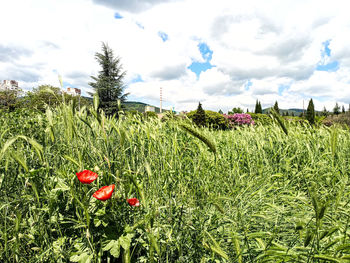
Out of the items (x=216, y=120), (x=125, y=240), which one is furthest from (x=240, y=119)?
(x=125, y=240)

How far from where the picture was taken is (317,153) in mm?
2578

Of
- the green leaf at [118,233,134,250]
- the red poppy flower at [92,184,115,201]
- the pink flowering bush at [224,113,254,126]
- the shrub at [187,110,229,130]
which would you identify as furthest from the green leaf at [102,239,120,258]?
the shrub at [187,110,229,130]

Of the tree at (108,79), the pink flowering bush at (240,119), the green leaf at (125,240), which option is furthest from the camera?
the tree at (108,79)

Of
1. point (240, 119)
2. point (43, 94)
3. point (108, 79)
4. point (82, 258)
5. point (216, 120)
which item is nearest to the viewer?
point (82, 258)

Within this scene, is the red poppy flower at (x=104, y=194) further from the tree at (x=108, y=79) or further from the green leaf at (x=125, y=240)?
the tree at (x=108, y=79)

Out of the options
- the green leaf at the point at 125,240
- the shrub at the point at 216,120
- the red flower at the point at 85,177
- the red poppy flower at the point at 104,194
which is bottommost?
the green leaf at the point at 125,240

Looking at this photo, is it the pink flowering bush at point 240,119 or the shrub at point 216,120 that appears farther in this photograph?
the shrub at point 216,120

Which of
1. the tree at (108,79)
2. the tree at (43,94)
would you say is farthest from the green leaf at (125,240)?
the tree at (108,79)

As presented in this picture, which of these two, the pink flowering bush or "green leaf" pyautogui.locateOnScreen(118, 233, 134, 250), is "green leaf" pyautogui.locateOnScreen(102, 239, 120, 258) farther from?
the pink flowering bush

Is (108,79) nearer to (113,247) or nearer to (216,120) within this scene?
(216,120)

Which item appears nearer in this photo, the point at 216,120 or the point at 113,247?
the point at 113,247

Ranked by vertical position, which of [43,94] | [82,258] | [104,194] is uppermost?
[43,94]

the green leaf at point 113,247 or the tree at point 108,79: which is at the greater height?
the tree at point 108,79

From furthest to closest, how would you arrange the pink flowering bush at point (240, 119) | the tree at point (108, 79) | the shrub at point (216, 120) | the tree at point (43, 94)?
1. the tree at point (108, 79)
2. the shrub at point (216, 120)
3. the pink flowering bush at point (240, 119)
4. the tree at point (43, 94)
